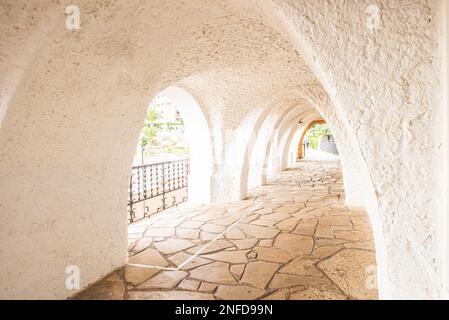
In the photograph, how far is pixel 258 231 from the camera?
470 cm

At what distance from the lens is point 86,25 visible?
6.63 feet

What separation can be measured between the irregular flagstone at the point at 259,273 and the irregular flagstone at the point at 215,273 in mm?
177

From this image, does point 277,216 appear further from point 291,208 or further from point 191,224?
point 191,224

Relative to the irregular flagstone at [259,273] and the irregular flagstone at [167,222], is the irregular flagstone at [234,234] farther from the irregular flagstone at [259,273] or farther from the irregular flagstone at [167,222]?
the irregular flagstone at [167,222]

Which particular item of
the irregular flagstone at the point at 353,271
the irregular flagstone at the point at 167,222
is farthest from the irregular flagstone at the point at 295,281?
the irregular flagstone at the point at 167,222

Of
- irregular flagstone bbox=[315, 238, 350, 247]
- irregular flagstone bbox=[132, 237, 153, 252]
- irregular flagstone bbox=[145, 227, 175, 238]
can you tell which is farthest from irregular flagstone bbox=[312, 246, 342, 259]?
irregular flagstone bbox=[132, 237, 153, 252]

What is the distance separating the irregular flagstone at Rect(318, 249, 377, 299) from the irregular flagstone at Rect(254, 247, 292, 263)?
45 cm

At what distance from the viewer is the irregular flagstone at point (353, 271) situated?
271 cm

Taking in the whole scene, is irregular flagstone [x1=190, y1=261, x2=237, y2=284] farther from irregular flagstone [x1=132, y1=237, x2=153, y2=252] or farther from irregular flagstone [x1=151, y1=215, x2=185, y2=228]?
irregular flagstone [x1=151, y1=215, x2=185, y2=228]

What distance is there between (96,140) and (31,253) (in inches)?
46.0

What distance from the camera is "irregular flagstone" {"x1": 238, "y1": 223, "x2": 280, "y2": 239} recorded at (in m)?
4.47

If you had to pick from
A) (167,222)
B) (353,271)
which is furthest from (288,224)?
(167,222)

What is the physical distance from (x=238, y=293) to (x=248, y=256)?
945mm
